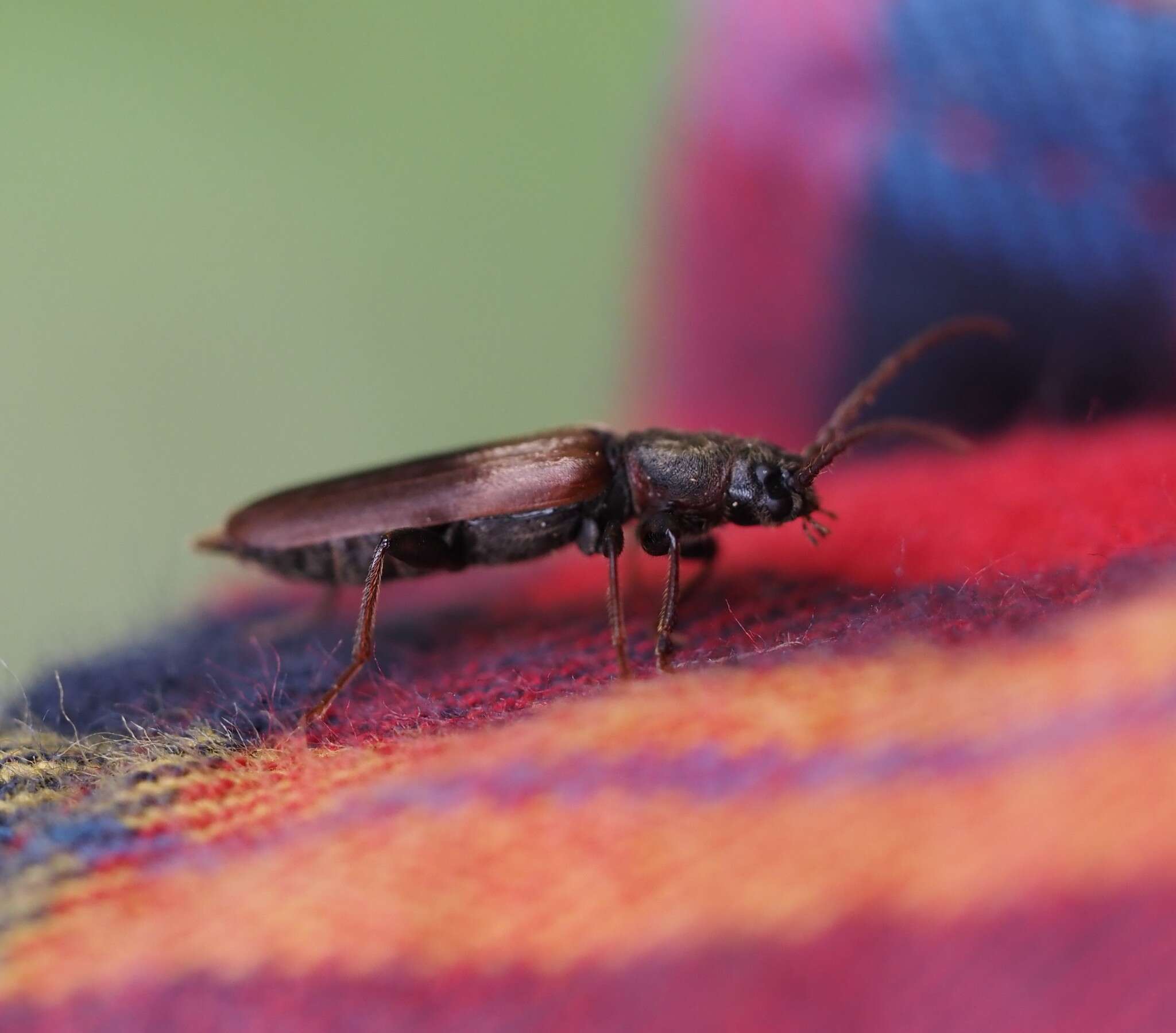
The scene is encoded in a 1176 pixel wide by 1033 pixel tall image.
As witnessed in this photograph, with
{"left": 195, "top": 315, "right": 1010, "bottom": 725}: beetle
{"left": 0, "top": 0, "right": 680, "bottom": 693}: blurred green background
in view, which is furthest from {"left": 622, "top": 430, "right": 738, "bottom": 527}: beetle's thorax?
{"left": 0, "top": 0, "right": 680, "bottom": 693}: blurred green background

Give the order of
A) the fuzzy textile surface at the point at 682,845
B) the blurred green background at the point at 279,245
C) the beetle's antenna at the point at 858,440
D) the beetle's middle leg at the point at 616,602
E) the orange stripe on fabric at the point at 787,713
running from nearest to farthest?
the fuzzy textile surface at the point at 682,845
the orange stripe on fabric at the point at 787,713
the beetle's middle leg at the point at 616,602
the beetle's antenna at the point at 858,440
the blurred green background at the point at 279,245

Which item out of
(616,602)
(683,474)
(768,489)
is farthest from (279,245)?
(616,602)

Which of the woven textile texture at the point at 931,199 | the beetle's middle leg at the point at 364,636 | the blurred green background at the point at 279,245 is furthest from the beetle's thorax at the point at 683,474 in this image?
the blurred green background at the point at 279,245

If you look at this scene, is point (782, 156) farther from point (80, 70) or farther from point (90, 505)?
point (80, 70)

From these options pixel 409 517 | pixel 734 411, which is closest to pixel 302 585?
pixel 409 517

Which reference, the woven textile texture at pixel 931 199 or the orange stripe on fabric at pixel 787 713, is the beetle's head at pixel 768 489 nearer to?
the woven textile texture at pixel 931 199

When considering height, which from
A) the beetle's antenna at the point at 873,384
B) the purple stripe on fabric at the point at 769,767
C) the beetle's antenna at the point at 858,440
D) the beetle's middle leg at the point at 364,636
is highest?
the beetle's antenna at the point at 873,384

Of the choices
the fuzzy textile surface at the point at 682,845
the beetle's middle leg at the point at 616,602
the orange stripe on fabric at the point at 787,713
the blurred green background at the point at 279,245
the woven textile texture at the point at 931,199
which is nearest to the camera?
the fuzzy textile surface at the point at 682,845
